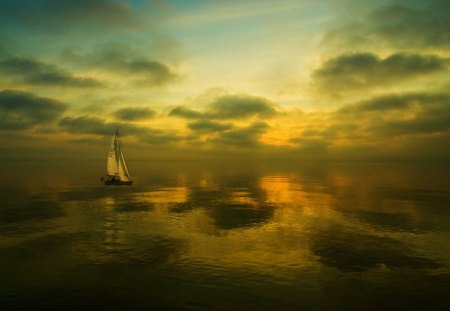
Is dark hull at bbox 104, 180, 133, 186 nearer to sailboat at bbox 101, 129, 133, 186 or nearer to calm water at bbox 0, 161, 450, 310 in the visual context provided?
sailboat at bbox 101, 129, 133, 186

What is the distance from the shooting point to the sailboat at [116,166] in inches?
4237

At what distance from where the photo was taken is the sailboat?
108m

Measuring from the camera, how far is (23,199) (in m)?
84.6

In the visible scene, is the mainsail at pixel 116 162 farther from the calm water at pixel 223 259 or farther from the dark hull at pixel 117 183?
the calm water at pixel 223 259

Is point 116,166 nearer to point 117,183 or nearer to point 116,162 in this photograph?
point 116,162

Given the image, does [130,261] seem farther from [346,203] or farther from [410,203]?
[410,203]

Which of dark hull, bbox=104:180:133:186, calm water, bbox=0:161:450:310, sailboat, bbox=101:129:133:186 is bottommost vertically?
calm water, bbox=0:161:450:310

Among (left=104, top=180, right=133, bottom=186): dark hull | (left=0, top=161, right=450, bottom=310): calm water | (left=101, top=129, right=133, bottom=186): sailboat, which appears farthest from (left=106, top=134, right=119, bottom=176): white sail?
(left=0, top=161, right=450, bottom=310): calm water

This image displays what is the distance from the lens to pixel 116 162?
110 meters

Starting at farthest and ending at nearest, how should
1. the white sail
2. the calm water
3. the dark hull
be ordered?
the dark hull < the white sail < the calm water

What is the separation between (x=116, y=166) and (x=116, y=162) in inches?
81.3

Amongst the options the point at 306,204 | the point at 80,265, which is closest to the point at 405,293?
the point at 80,265

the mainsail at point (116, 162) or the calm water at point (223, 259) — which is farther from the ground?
the mainsail at point (116, 162)

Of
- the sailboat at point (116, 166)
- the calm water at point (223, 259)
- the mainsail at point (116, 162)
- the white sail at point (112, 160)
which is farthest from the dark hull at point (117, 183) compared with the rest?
the calm water at point (223, 259)
